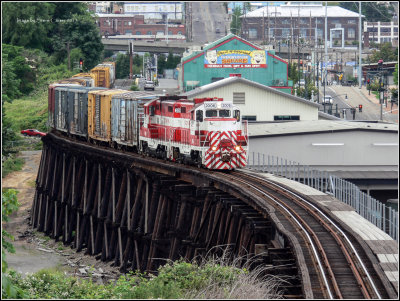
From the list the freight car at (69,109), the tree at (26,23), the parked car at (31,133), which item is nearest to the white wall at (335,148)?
the freight car at (69,109)

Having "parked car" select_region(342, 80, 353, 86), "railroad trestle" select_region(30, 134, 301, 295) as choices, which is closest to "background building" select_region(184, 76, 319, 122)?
"railroad trestle" select_region(30, 134, 301, 295)

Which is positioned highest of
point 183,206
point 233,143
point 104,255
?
point 233,143

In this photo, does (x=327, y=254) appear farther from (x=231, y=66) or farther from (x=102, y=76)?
(x=102, y=76)

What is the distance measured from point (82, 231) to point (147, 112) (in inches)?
379

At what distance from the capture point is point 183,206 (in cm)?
3225

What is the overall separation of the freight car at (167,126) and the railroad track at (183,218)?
73 centimetres

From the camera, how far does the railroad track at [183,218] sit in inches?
806

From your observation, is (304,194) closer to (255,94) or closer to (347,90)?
(255,94)

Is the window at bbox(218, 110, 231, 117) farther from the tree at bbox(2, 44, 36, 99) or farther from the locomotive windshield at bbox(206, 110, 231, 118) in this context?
the tree at bbox(2, 44, 36, 99)

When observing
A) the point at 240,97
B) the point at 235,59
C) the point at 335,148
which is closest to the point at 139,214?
the point at 335,148

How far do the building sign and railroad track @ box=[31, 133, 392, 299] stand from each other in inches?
996

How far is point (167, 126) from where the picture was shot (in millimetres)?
36562

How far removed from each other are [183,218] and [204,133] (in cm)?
323

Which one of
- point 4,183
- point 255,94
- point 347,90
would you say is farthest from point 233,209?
point 347,90
